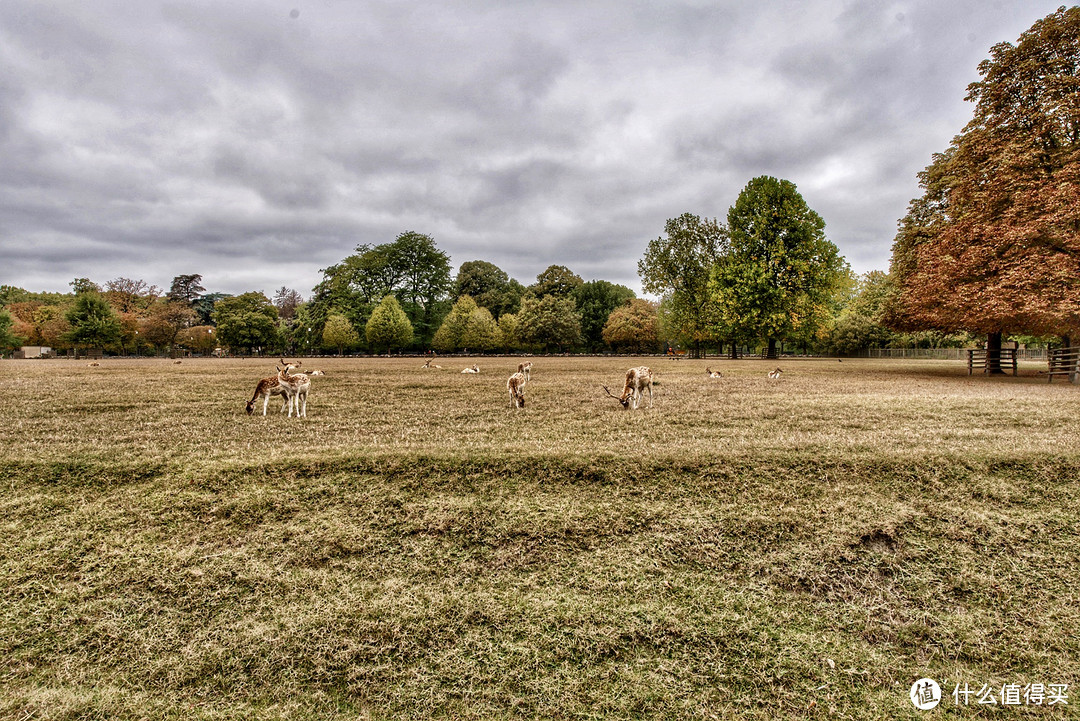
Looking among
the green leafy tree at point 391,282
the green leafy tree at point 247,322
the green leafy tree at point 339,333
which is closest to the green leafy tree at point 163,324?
the green leafy tree at point 247,322

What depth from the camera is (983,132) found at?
64.2 feet

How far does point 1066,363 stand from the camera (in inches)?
822

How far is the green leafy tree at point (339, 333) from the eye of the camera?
6150cm

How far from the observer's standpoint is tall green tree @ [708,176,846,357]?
36250 millimetres

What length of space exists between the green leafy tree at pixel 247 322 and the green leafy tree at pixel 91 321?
12790 millimetres

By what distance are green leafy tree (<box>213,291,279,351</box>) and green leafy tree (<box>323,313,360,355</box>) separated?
53.8 ft

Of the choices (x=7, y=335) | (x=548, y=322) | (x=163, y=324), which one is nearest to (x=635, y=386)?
(x=548, y=322)

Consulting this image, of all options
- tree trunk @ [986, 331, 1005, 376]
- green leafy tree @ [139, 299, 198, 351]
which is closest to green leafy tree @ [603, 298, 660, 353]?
tree trunk @ [986, 331, 1005, 376]

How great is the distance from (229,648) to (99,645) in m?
1.16

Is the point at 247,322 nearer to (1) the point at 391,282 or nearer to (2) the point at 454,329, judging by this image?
(1) the point at 391,282

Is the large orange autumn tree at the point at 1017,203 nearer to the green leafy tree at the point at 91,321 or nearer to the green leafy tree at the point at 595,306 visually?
the green leafy tree at the point at 595,306

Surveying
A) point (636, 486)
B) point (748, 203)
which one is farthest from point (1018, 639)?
point (748, 203)

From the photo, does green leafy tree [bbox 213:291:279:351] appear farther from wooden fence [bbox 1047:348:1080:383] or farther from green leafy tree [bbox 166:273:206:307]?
wooden fence [bbox 1047:348:1080:383]

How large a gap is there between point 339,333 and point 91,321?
115 feet
